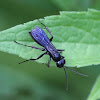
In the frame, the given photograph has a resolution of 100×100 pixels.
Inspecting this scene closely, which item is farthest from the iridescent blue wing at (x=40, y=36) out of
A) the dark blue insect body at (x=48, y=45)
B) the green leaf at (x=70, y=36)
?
the green leaf at (x=70, y=36)

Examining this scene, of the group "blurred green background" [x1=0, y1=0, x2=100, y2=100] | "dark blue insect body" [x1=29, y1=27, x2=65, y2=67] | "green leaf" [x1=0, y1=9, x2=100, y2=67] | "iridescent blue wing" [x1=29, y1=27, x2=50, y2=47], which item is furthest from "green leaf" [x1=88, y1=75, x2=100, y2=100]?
"blurred green background" [x1=0, y1=0, x2=100, y2=100]

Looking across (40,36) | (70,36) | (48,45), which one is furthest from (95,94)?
(40,36)

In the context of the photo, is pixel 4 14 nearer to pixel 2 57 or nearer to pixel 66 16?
Answer: pixel 2 57

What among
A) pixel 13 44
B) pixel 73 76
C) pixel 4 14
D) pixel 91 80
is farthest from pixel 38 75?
pixel 13 44

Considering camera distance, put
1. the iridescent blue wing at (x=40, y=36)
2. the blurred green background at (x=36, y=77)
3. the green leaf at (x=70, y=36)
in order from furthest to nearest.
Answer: the blurred green background at (x=36, y=77) → the iridescent blue wing at (x=40, y=36) → the green leaf at (x=70, y=36)

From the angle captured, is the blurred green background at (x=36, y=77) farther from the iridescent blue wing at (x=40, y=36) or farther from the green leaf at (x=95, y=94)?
the green leaf at (x=95, y=94)

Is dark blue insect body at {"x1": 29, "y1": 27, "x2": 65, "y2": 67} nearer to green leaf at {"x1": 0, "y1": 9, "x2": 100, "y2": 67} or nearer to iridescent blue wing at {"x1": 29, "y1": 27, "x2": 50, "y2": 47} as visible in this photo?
iridescent blue wing at {"x1": 29, "y1": 27, "x2": 50, "y2": 47}

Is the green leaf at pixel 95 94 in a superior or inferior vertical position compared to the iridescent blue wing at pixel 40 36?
inferior
